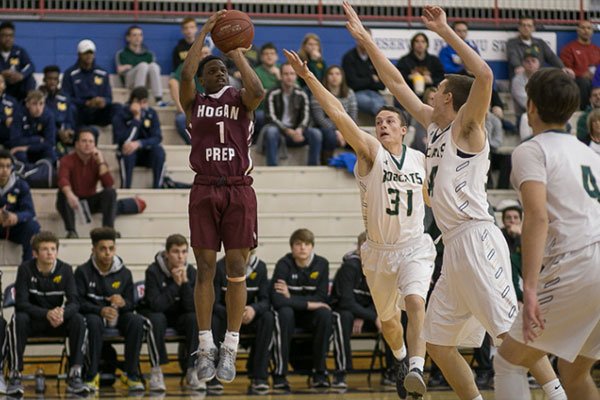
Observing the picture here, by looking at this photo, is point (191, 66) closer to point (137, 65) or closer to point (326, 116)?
point (326, 116)

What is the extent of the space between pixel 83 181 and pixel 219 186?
6505 millimetres

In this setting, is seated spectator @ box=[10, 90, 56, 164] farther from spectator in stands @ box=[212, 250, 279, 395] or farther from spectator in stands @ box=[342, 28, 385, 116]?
spectator in stands @ box=[342, 28, 385, 116]

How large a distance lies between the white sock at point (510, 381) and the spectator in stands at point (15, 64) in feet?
40.0

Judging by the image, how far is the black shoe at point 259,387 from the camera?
44.3 ft

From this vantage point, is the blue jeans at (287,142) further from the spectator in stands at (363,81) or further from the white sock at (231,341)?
the white sock at (231,341)

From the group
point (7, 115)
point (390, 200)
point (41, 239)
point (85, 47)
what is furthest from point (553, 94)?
point (85, 47)

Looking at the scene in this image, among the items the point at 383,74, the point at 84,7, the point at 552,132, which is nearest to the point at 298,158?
the point at 84,7

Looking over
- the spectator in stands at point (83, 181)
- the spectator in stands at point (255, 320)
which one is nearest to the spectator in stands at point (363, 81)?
the spectator in stands at point (83, 181)

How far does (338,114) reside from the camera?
1028 cm

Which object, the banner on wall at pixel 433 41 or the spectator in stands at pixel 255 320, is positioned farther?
the banner on wall at pixel 433 41

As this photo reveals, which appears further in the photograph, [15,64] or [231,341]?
[15,64]

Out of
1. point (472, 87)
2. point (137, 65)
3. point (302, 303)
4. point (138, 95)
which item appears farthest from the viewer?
point (137, 65)

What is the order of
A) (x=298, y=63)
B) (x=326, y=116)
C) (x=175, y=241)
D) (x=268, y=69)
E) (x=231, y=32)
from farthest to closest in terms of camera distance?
(x=268, y=69), (x=326, y=116), (x=175, y=241), (x=298, y=63), (x=231, y=32)

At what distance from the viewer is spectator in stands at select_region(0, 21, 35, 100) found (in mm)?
17391
